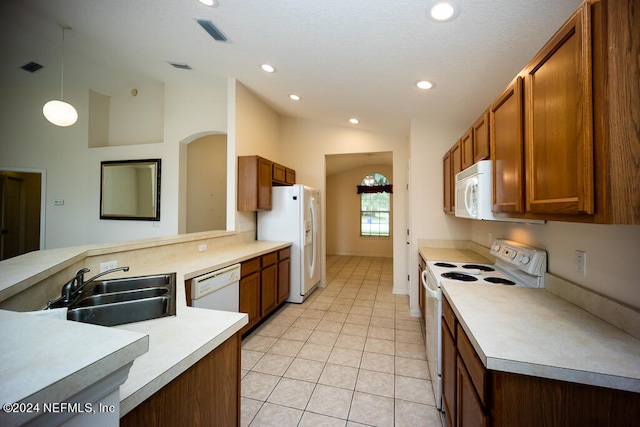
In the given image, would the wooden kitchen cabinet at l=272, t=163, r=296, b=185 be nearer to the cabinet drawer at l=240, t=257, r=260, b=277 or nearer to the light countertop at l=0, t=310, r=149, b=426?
the cabinet drawer at l=240, t=257, r=260, b=277

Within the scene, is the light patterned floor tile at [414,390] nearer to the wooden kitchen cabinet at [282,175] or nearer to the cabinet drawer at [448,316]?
the cabinet drawer at [448,316]

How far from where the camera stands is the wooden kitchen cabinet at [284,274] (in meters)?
3.48

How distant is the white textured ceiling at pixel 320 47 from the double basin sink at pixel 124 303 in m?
1.97

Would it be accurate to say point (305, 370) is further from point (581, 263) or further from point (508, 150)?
point (508, 150)

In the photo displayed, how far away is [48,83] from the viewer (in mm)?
4387

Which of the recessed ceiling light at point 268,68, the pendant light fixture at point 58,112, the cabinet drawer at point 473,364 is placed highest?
the recessed ceiling light at point 268,68

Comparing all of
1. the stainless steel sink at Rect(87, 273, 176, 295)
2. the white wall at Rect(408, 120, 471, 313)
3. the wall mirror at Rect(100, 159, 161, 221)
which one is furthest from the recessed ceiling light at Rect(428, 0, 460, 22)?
the wall mirror at Rect(100, 159, 161, 221)

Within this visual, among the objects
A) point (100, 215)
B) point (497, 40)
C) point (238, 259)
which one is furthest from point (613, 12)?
point (100, 215)

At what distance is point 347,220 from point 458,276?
6.01m

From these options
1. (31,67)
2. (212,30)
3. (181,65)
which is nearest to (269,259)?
(212,30)

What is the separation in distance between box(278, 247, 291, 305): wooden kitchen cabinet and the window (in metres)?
4.39

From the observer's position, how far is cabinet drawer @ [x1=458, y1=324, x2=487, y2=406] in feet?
3.05

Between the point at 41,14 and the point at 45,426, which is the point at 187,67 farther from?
the point at 45,426

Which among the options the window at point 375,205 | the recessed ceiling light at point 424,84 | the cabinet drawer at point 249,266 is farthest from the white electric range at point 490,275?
the window at point 375,205
